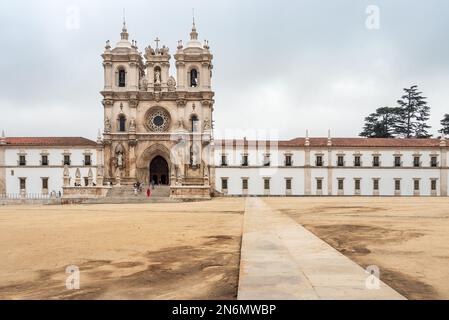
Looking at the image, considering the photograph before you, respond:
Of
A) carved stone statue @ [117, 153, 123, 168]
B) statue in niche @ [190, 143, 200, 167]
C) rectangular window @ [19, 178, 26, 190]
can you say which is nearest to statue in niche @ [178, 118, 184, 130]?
statue in niche @ [190, 143, 200, 167]

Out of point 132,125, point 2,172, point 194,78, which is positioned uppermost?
point 194,78

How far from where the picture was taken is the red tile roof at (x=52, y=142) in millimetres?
51969

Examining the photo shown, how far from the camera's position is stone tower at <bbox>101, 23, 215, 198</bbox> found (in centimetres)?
4778

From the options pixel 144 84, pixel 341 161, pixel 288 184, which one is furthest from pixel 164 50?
pixel 341 161

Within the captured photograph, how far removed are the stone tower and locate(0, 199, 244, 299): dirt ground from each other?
33510mm

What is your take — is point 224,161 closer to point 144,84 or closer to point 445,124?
point 144,84

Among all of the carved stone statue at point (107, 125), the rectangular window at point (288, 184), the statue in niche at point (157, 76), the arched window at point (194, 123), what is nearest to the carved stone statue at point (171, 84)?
the statue in niche at point (157, 76)

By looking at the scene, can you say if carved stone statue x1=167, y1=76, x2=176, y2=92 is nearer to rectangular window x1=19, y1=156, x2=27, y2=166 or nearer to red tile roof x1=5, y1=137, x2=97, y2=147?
red tile roof x1=5, y1=137, x2=97, y2=147

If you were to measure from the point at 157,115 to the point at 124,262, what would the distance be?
139 feet

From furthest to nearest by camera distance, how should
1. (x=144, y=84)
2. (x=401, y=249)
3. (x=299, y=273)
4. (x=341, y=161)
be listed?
(x=341, y=161)
(x=144, y=84)
(x=401, y=249)
(x=299, y=273)

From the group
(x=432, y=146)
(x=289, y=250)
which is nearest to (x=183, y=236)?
(x=289, y=250)

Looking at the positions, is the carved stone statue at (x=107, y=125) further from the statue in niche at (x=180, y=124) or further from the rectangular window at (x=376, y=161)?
the rectangular window at (x=376, y=161)

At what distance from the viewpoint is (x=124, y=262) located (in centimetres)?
858
